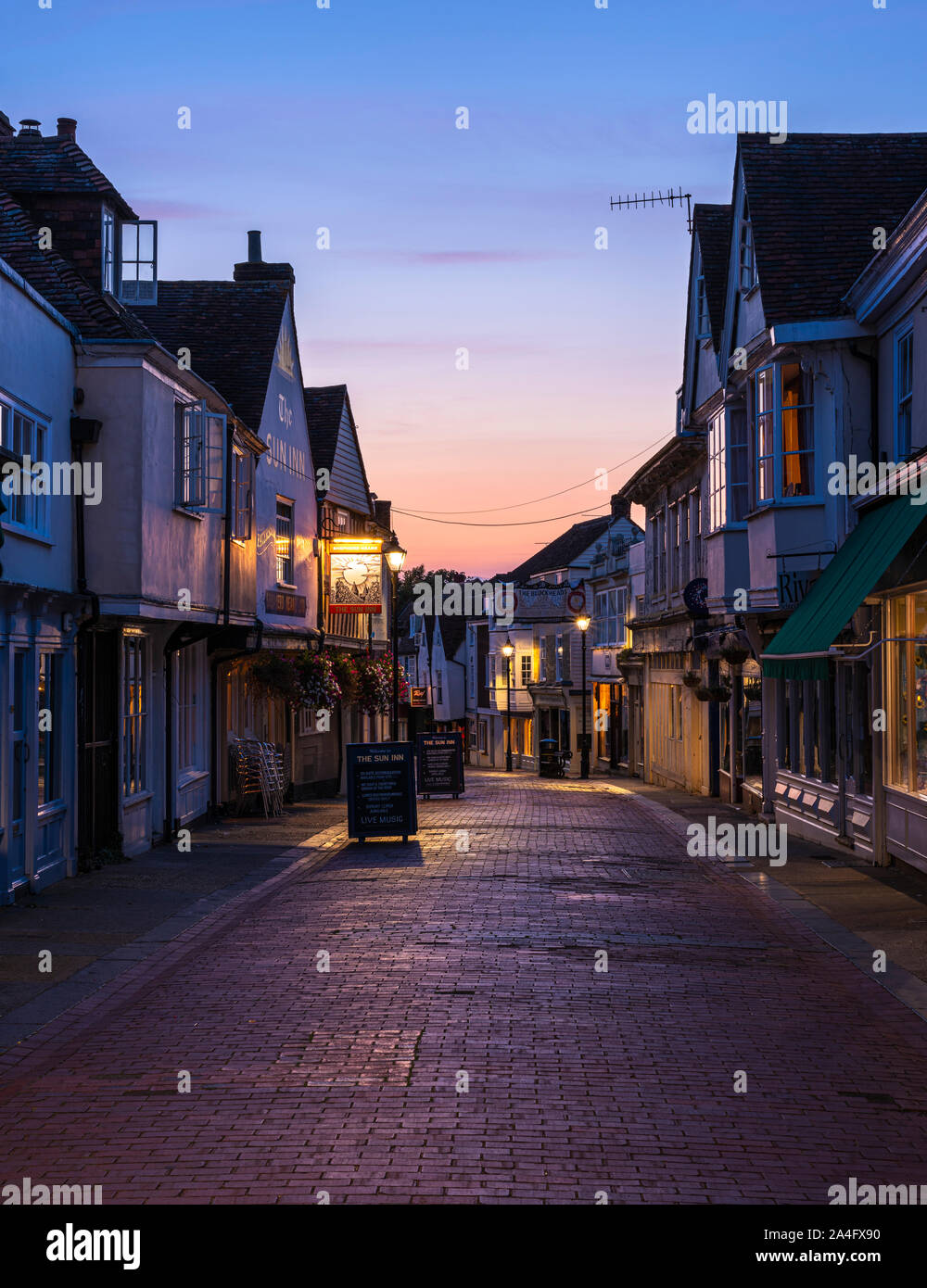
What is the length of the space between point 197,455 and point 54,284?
3.37 meters

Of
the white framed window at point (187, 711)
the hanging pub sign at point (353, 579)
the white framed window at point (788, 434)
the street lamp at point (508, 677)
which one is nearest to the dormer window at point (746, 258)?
the white framed window at point (788, 434)

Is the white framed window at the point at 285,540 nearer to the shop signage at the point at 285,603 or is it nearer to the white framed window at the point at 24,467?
the shop signage at the point at 285,603

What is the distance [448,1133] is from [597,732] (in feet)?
172

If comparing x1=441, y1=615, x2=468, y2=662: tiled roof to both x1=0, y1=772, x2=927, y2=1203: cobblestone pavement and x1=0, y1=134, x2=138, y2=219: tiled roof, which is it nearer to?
x1=0, y1=134, x2=138, y2=219: tiled roof

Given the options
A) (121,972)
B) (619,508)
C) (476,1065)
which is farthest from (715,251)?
(619,508)

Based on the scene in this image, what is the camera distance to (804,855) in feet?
60.2

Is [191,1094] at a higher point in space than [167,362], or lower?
lower

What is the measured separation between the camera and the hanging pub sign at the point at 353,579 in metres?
32.5

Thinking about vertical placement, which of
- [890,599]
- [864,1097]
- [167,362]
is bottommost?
[864,1097]

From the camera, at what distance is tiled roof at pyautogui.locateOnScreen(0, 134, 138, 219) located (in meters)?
17.3

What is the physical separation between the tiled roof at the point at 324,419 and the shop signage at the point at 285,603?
200 inches

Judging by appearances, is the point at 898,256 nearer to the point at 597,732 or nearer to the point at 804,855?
the point at 804,855

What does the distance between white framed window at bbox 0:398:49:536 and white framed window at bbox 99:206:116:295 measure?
3.56m

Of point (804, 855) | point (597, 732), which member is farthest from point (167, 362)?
point (597, 732)
